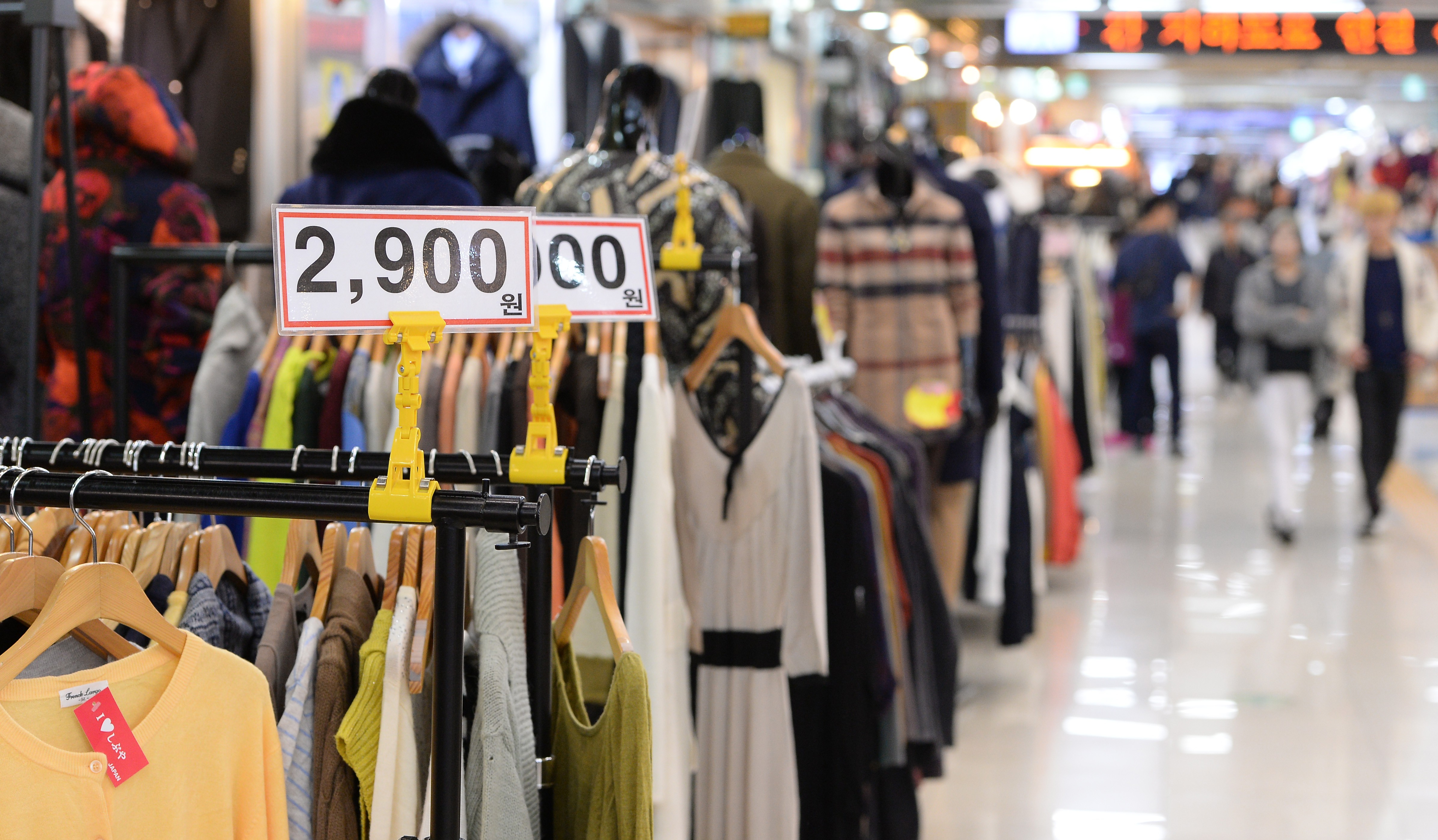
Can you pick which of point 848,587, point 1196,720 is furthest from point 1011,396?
point 848,587

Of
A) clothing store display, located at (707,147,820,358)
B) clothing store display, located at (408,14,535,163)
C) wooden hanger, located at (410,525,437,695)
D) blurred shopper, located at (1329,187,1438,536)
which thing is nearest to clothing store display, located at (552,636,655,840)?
wooden hanger, located at (410,525,437,695)

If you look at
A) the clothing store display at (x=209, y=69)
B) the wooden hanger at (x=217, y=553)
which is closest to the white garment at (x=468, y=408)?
the wooden hanger at (x=217, y=553)

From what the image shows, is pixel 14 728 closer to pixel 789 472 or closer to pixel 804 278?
pixel 789 472

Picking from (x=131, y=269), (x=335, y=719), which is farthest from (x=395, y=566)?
(x=131, y=269)

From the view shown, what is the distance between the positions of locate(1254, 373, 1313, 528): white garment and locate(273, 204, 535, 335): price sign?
19.6 feet

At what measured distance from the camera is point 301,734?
1.46 m

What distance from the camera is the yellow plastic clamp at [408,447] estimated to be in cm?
133

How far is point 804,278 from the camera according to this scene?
3945 mm

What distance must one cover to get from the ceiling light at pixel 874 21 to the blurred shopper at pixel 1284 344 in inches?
118

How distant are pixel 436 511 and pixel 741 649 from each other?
1218 mm

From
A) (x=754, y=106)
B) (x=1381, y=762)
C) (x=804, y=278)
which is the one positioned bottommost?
(x=1381, y=762)

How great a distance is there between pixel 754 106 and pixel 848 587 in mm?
2405

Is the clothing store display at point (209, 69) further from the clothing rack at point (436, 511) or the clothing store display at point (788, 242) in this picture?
the clothing rack at point (436, 511)

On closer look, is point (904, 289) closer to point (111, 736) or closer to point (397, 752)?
point (397, 752)
